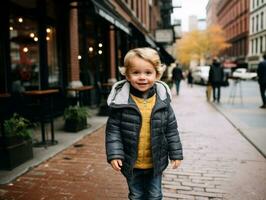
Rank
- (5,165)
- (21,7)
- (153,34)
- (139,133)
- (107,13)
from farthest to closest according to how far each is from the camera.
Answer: (153,34), (107,13), (21,7), (5,165), (139,133)

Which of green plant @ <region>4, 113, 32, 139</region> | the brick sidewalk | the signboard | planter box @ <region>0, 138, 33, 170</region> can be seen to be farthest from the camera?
the signboard

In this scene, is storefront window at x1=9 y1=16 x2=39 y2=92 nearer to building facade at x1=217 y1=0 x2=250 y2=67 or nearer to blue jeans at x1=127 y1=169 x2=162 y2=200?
blue jeans at x1=127 y1=169 x2=162 y2=200

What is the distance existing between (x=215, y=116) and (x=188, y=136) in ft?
11.3

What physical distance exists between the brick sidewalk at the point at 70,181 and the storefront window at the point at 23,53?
10.7ft

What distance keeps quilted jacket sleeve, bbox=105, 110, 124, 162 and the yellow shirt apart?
0.16 meters

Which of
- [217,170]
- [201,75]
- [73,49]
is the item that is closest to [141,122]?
[217,170]

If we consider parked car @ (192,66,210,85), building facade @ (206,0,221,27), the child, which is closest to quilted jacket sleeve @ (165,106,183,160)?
the child

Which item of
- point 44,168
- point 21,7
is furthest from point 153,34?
point 44,168

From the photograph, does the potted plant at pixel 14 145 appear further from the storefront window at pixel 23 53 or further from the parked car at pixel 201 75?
the parked car at pixel 201 75

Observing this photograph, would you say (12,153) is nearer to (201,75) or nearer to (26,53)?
(26,53)

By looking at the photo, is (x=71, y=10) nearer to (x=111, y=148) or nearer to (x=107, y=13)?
(x=107, y=13)

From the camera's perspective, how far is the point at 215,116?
10.8 meters

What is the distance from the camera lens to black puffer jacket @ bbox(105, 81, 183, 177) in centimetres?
273

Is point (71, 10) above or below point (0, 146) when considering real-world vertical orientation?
above
